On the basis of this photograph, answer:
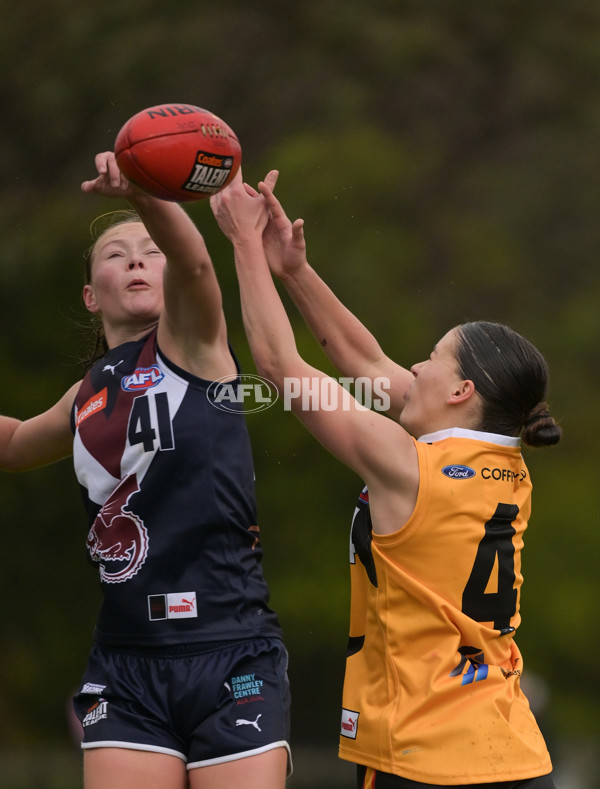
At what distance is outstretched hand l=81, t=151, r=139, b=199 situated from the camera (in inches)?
82.9

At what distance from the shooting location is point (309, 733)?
169 inches

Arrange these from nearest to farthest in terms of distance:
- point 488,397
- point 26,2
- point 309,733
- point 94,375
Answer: point 488,397 → point 94,375 → point 309,733 → point 26,2

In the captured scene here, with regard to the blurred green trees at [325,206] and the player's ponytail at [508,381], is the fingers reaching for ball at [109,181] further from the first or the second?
the blurred green trees at [325,206]

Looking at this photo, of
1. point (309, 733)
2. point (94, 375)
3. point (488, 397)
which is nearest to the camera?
point (488, 397)

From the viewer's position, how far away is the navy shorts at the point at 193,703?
2.08 m

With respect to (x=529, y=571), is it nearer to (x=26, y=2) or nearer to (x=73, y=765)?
(x=73, y=765)

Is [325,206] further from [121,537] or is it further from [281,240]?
[121,537]

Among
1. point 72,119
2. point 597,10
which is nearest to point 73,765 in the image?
point 72,119

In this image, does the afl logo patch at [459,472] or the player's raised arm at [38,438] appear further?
the player's raised arm at [38,438]

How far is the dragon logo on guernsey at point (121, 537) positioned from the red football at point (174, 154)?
677 mm

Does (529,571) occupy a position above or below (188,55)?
below

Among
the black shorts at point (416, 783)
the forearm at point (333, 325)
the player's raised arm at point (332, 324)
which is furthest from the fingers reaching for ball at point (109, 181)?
the black shorts at point (416, 783)

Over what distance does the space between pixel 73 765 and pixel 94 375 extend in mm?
2640

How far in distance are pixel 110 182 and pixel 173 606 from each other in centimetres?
95
